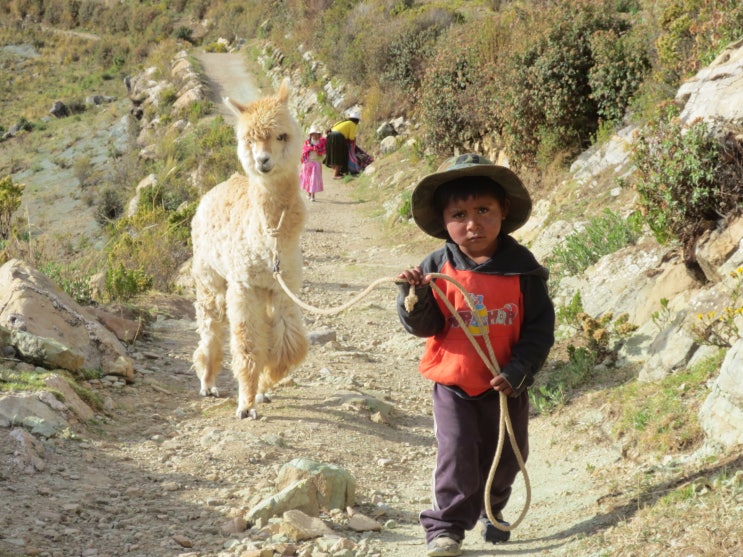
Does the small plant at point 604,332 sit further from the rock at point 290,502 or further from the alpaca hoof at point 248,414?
the rock at point 290,502

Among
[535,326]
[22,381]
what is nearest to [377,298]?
[22,381]

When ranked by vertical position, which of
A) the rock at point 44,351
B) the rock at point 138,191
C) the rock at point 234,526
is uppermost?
the rock at point 234,526

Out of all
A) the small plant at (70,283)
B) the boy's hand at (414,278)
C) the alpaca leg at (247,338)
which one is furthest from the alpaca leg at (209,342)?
the boy's hand at (414,278)

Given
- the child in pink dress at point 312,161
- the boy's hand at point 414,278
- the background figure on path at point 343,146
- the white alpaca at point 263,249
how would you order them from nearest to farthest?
the boy's hand at point 414,278, the white alpaca at point 263,249, the child in pink dress at point 312,161, the background figure on path at point 343,146

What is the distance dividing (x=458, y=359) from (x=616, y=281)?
13.6 ft

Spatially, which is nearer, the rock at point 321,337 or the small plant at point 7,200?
the rock at point 321,337

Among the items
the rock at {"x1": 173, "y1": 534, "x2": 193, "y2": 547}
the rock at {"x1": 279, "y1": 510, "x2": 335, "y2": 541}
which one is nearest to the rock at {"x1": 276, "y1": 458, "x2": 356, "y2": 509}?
the rock at {"x1": 279, "y1": 510, "x2": 335, "y2": 541}

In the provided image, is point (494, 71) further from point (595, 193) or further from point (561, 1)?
point (595, 193)

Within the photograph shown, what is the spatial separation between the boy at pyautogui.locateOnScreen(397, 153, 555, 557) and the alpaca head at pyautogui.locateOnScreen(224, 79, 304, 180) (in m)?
2.53

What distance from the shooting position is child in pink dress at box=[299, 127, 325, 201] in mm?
17734

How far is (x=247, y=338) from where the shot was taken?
629cm

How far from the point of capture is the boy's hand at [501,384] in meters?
3.33

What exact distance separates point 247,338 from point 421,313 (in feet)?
10.2

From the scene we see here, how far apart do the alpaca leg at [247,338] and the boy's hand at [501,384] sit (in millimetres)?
3289
